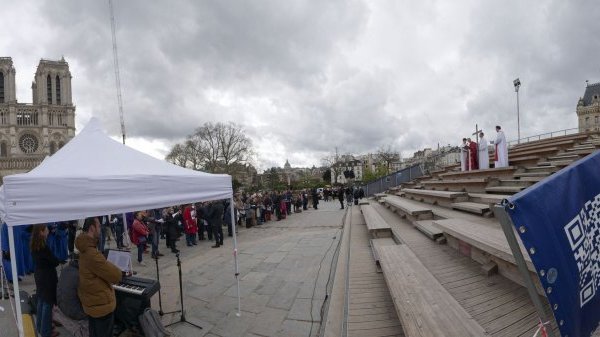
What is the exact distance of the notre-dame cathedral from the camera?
2963 inches

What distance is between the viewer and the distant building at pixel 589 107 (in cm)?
5950

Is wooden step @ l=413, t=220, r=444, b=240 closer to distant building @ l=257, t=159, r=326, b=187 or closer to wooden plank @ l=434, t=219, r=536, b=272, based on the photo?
wooden plank @ l=434, t=219, r=536, b=272

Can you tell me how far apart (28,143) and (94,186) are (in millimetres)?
99237

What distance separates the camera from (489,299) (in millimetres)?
3480

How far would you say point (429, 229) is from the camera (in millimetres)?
6711

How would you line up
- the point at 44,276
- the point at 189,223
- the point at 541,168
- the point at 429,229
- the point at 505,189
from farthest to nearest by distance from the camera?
1. the point at 189,223
2. the point at 541,168
3. the point at 505,189
4. the point at 429,229
5. the point at 44,276

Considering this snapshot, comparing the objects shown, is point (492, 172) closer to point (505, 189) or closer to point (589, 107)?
point (505, 189)

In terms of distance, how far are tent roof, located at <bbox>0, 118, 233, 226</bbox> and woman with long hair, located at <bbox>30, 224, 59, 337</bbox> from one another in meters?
1.12

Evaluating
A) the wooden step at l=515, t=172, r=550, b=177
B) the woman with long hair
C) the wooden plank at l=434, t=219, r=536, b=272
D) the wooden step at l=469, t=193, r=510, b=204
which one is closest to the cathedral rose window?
the woman with long hair

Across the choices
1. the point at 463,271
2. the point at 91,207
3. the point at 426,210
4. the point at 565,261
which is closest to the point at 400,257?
the point at 463,271

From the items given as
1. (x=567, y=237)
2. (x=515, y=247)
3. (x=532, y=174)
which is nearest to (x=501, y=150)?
(x=532, y=174)

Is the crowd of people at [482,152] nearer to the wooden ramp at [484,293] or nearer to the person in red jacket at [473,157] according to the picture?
the person in red jacket at [473,157]

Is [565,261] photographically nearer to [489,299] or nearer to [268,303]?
[489,299]

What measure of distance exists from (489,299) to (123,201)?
15.0 ft
